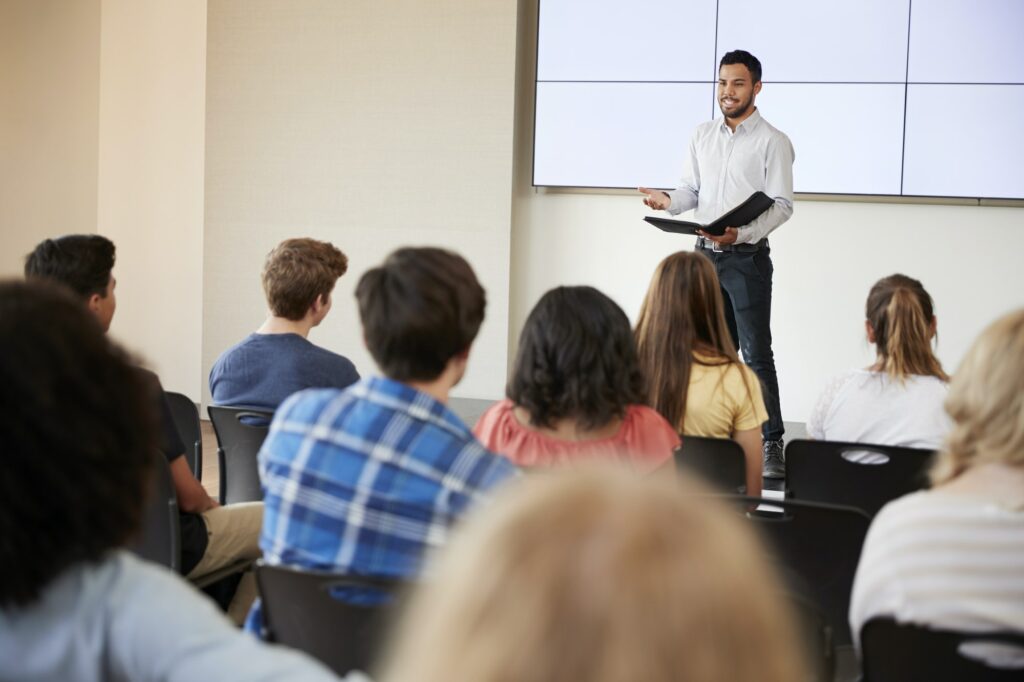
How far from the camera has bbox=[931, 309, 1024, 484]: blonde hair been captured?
1.65m

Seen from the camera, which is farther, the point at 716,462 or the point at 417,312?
the point at 716,462

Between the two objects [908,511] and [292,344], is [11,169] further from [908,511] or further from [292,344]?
[908,511]

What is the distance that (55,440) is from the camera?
1.09 m

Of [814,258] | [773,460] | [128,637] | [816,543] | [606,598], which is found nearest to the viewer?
[606,598]

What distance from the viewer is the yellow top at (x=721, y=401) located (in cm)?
298

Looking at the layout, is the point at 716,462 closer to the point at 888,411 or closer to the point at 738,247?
the point at 888,411

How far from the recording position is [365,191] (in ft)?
22.1

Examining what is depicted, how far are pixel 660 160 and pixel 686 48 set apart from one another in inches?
25.0

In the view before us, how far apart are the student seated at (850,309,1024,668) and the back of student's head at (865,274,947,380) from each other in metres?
1.38

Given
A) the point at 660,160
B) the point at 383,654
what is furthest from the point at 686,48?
the point at 383,654

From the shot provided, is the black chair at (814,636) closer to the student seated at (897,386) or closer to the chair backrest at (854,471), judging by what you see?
the chair backrest at (854,471)

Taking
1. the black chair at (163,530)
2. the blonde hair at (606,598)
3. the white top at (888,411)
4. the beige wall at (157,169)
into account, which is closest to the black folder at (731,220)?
the white top at (888,411)

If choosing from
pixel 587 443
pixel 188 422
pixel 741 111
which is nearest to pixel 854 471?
pixel 587 443

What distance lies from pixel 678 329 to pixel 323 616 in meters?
1.60
